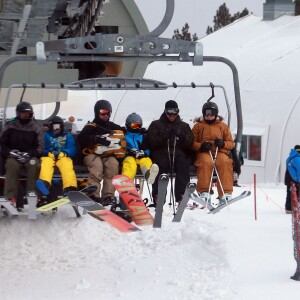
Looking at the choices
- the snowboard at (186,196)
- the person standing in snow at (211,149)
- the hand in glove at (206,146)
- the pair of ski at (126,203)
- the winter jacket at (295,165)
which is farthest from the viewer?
the winter jacket at (295,165)

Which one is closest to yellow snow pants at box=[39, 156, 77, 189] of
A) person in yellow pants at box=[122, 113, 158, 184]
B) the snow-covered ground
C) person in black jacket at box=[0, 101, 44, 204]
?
person in black jacket at box=[0, 101, 44, 204]

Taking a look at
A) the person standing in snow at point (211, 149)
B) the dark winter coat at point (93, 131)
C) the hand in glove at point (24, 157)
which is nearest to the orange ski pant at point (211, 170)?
the person standing in snow at point (211, 149)

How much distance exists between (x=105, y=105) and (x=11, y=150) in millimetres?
1189

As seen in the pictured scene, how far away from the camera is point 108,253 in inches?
646

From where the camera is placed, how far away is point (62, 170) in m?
12.2

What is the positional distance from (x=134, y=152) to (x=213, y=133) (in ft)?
3.29

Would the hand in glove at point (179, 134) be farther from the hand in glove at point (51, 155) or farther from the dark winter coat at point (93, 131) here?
the hand in glove at point (51, 155)

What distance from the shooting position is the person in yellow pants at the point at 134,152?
39.8 ft

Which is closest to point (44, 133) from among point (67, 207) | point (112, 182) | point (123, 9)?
point (112, 182)

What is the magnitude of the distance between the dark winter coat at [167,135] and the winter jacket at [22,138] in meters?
1.21

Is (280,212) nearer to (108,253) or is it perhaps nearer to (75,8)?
(108,253)

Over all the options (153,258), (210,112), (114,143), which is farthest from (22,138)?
(153,258)

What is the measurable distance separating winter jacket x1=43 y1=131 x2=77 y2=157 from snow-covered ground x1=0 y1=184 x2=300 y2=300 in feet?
5.84

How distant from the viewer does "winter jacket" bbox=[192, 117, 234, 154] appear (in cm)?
1257
